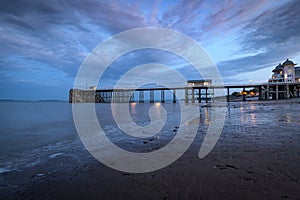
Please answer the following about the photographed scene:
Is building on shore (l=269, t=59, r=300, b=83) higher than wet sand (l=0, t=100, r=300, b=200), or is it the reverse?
building on shore (l=269, t=59, r=300, b=83)

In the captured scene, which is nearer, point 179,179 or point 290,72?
point 179,179

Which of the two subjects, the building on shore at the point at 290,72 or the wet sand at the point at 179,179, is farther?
the building on shore at the point at 290,72

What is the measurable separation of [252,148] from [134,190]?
10.9 ft

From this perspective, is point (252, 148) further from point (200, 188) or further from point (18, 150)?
point (18, 150)

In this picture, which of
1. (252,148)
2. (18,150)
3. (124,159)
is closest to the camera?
(124,159)

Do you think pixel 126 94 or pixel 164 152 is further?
pixel 126 94

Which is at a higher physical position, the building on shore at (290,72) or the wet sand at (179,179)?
the building on shore at (290,72)

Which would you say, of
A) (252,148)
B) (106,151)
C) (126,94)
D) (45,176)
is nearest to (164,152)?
(106,151)

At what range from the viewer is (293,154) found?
3.45 m

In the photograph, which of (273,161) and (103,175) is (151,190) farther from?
(273,161)

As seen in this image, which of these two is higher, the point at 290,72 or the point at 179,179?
the point at 290,72

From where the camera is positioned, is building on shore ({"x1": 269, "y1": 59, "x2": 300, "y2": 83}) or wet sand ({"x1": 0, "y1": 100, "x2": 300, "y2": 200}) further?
building on shore ({"x1": 269, "y1": 59, "x2": 300, "y2": 83})

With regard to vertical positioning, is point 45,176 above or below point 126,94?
below

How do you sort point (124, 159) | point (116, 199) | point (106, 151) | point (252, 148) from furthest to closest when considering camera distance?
point (106, 151)
point (252, 148)
point (124, 159)
point (116, 199)
